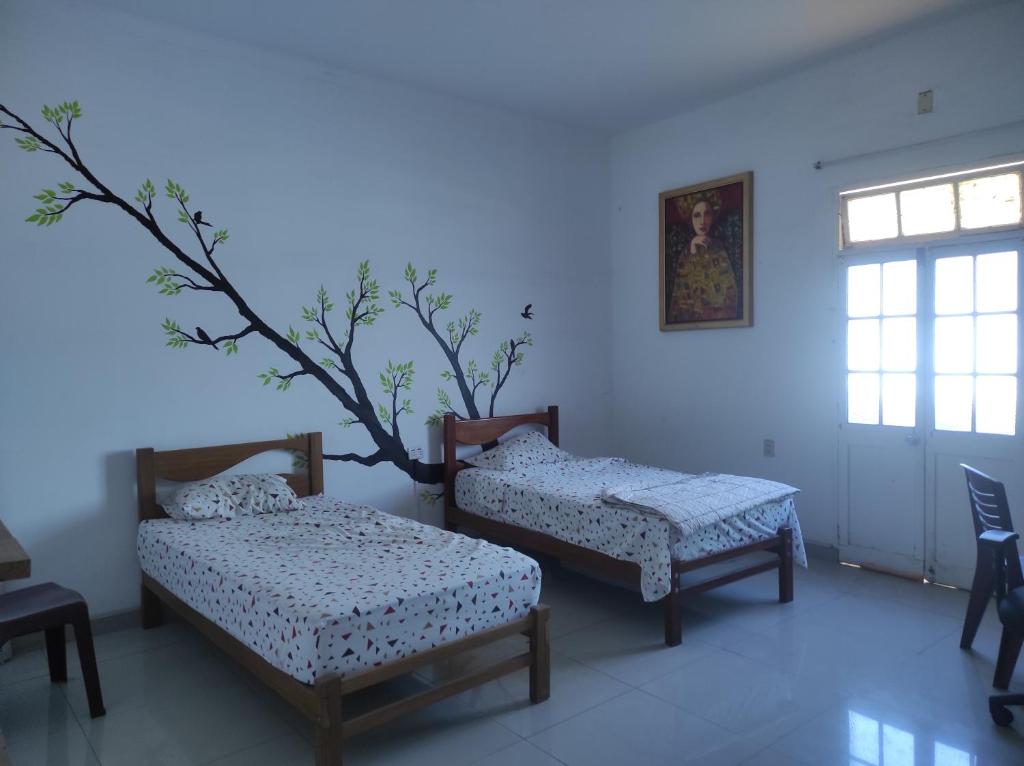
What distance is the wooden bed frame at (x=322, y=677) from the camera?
217 cm

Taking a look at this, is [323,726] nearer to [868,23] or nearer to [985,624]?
[985,624]

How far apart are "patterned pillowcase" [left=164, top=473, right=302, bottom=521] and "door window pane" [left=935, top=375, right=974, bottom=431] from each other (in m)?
3.55

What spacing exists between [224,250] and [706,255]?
10.4 ft

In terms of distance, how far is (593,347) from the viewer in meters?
5.57

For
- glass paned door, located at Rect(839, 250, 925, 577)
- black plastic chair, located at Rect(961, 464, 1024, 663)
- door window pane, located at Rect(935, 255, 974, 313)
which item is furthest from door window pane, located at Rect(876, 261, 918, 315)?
black plastic chair, located at Rect(961, 464, 1024, 663)

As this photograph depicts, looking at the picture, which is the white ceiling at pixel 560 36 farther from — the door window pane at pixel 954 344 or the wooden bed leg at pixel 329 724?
the wooden bed leg at pixel 329 724

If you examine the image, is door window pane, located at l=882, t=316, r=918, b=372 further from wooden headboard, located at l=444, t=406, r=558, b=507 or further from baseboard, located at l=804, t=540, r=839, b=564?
wooden headboard, located at l=444, t=406, r=558, b=507

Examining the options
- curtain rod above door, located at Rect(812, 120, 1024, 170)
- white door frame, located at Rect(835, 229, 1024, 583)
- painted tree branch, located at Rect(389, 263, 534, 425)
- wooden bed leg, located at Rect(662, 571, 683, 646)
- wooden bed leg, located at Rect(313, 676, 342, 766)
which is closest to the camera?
wooden bed leg, located at Rect(313, 676, 342, 766)

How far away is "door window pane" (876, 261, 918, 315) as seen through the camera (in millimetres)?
3997

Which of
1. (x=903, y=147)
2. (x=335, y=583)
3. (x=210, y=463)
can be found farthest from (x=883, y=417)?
(x=210, y=463)

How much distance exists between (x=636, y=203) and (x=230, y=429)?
341cm

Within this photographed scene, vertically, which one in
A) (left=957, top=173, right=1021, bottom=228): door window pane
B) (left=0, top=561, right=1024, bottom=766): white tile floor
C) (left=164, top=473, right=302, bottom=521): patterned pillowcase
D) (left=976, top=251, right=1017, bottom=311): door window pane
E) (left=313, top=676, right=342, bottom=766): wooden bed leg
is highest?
(left=957, top=173, right=1021, bottom=228): door window pane

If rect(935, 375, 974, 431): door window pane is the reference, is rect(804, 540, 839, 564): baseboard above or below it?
below

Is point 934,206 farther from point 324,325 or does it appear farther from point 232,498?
point 232,498
